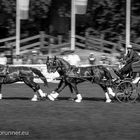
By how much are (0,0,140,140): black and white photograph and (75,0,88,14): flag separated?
0.05 meters

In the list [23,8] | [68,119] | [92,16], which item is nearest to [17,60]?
[23,8]

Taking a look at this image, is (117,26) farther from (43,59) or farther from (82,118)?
(82,118)

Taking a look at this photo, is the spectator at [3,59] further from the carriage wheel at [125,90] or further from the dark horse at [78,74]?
the carriage wheel at [125,90]

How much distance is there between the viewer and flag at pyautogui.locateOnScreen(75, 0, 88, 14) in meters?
29.6

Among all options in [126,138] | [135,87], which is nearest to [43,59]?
[135,87]

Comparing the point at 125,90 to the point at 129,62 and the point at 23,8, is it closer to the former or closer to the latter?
the point at 129,62

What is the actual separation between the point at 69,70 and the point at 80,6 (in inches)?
482

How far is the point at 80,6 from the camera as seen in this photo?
97.4ft

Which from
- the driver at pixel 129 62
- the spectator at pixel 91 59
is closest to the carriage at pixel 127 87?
the driver at pixel 129 62

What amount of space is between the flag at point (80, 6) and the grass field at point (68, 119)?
11139 mm

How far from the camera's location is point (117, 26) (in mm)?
31391

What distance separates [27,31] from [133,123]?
1866cm

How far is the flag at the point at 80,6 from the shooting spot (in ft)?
97.2

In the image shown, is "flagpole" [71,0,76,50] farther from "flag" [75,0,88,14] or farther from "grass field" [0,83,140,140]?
"grass field" [0,83,140,140]
